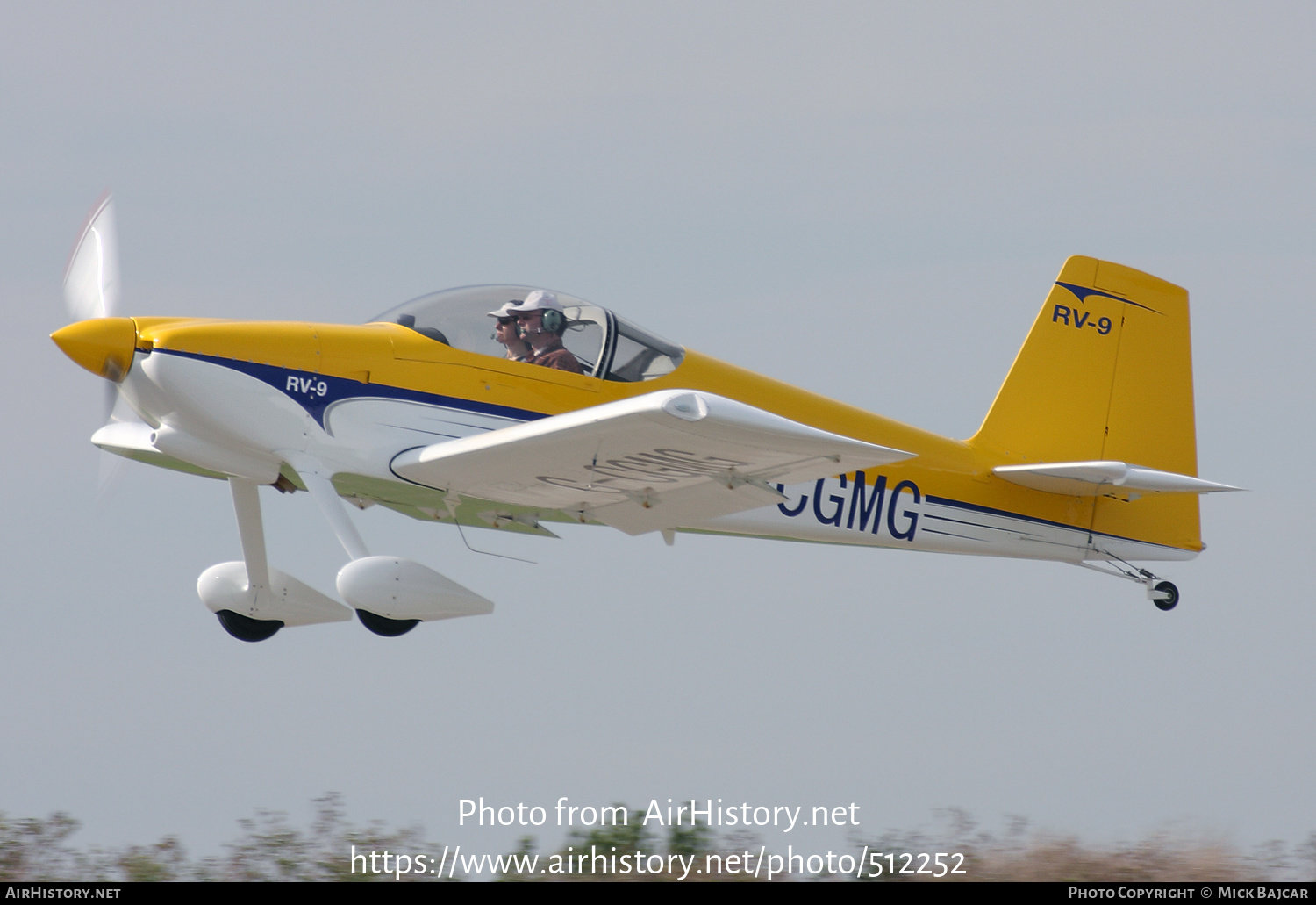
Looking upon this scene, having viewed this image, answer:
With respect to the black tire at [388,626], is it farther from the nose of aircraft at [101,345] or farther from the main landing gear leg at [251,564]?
the nose of aircraft at [101,345]

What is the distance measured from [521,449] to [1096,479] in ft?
13.4

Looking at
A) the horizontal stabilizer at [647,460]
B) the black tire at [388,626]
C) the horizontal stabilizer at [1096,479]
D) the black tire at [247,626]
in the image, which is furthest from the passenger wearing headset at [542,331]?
the horizontal stabilizer at [1096,479]

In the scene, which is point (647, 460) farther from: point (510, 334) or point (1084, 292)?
point (1084, 292)

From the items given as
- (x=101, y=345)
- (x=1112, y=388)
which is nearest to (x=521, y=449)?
(x=101, y=345)

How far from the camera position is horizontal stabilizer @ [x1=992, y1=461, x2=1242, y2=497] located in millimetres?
8836

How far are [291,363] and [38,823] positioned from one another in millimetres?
2677

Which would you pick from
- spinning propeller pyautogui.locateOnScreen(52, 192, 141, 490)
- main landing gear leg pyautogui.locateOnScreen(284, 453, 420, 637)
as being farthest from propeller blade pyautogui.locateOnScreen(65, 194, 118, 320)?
main landing gear leg pyautogui.locateOnScreen(284, 453, 420, 637)

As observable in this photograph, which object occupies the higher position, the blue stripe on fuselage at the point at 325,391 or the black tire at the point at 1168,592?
the blue stripe on fuselage at the point at 325,391

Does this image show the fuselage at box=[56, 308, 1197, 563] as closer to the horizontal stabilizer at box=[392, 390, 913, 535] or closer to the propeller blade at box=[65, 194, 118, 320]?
the horizontal stabilizer at box=[392, 390, 913, 535]

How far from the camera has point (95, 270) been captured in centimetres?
859

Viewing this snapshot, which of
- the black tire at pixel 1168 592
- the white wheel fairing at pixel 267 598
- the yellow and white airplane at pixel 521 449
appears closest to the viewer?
the yellow and white airplane at pixel 521 449

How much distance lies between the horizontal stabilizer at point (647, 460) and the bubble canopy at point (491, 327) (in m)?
0.65

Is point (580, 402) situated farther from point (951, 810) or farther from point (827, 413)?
point (951, 810)

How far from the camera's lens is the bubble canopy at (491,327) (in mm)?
8055
